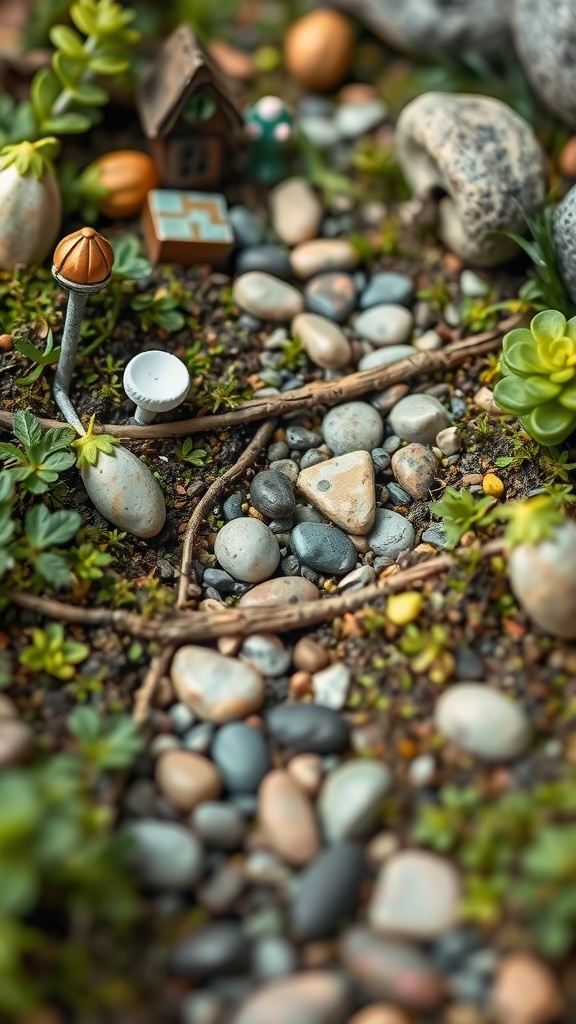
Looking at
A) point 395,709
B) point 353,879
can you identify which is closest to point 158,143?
point 395,709

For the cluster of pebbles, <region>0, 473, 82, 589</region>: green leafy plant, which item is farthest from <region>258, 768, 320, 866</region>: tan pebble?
<region>0, 473, 82, 589</region>: green leafy plant

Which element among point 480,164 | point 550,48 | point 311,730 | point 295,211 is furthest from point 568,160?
point 311,730

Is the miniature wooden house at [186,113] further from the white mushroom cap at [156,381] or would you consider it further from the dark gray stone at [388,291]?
the white mushroom cap at [156,381]

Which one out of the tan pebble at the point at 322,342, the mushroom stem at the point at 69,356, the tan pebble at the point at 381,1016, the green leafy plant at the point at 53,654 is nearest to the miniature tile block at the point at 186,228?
the tan pebble at the point at 322,342

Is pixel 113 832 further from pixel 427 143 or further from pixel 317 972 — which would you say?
pixel 427 143

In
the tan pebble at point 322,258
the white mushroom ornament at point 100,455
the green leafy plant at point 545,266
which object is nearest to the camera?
the white mushroom ornament at point 100,455

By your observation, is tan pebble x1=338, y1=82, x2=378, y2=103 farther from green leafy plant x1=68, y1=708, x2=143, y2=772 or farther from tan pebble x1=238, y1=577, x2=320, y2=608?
green leafy plant x1=68, y1=708, x2=143, y2=772
